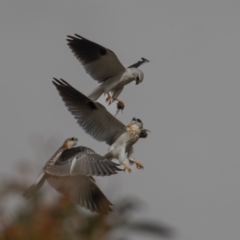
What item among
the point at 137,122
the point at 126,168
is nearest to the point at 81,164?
the point at 126,168

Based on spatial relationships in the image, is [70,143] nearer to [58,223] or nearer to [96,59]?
[96,59]

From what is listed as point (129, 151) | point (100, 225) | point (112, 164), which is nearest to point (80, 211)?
point (100, 225)

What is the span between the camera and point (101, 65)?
10.7 metres

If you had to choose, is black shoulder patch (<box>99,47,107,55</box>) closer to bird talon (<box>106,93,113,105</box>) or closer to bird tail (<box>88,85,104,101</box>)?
bird tail (<box>88,85,104,101</box>)

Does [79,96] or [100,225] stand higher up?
[100,225]

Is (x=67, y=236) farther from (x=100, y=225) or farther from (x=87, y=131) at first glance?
(x=87, y=131)

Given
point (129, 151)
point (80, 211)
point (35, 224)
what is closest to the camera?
point (35, 224)

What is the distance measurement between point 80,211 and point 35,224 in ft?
0.63

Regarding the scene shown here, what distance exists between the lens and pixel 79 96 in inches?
379

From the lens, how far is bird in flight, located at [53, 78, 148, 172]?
9.50 meters

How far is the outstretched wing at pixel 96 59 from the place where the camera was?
10.7 m

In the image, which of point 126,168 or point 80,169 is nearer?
point 80,169

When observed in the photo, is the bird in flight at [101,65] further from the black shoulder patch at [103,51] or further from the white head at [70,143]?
the white head at [70,143]

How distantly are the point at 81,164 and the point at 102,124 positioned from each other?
3.40ft
